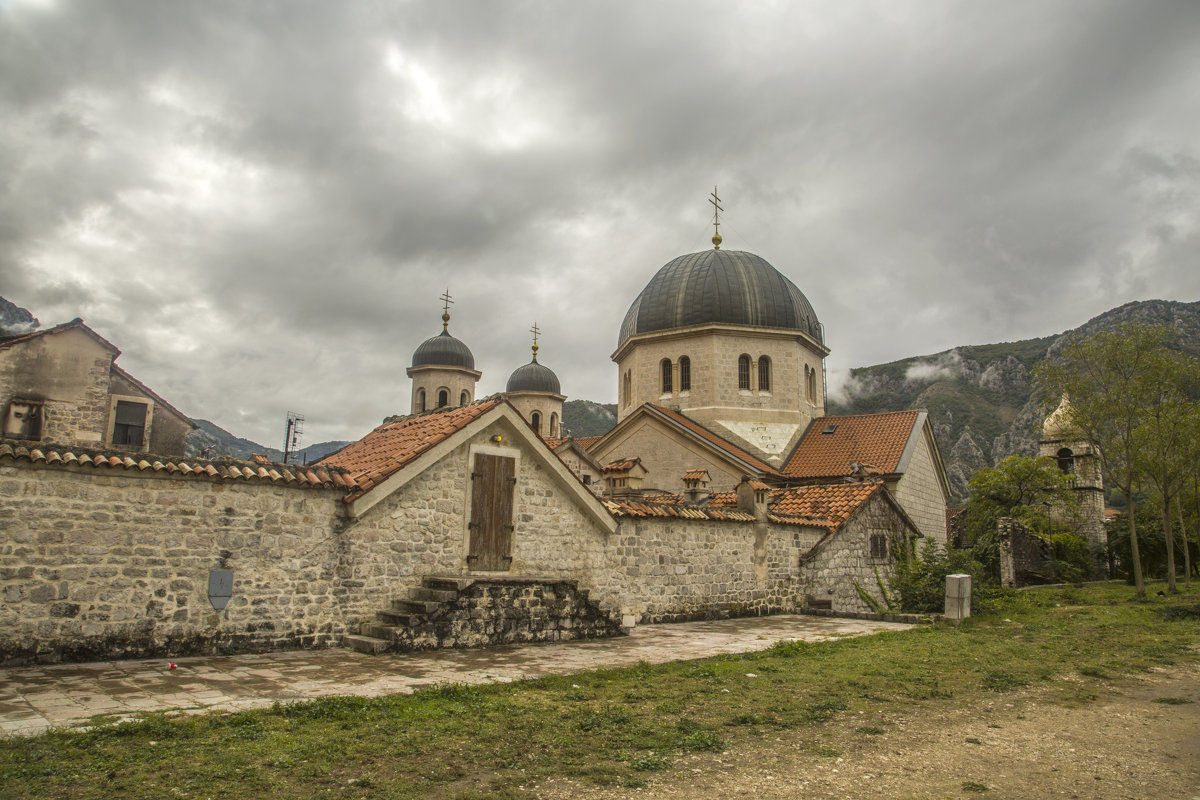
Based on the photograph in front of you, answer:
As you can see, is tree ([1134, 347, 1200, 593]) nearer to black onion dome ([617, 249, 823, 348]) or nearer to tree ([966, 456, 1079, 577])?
black onion dome ([617, 249, 823, 348])

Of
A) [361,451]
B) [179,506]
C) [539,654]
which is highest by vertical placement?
[361,451]

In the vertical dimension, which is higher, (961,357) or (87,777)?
(961,357)

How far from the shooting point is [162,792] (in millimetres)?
4449

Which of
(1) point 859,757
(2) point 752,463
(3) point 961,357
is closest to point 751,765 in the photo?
(1) point 859,757

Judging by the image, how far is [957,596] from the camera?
50.6ft

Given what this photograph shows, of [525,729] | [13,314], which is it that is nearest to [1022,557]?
[525,729]

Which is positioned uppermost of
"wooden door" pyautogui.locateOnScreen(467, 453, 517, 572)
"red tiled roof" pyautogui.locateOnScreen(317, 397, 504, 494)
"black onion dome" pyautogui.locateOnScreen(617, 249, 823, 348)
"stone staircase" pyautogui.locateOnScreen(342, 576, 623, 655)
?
"black onion dome" pyautogui.locateOnScreen(617, 249, 823, 348)

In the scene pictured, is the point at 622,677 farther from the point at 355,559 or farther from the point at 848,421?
the point at 848,421

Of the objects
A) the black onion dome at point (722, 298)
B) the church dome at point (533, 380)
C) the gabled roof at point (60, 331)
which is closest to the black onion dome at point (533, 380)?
the church dome at point (533, 380)

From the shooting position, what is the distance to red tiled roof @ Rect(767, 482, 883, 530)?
18741 millimetres

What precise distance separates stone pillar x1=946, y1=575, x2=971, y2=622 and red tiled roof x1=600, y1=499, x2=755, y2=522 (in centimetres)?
420

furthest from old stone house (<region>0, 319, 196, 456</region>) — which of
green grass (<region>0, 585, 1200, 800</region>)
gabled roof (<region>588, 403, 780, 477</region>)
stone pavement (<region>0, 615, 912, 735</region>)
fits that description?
green grass (<region>0, 585, 1200, 800</region>)

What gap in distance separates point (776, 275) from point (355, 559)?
76.2ft

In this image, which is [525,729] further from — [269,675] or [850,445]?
[850,445]
